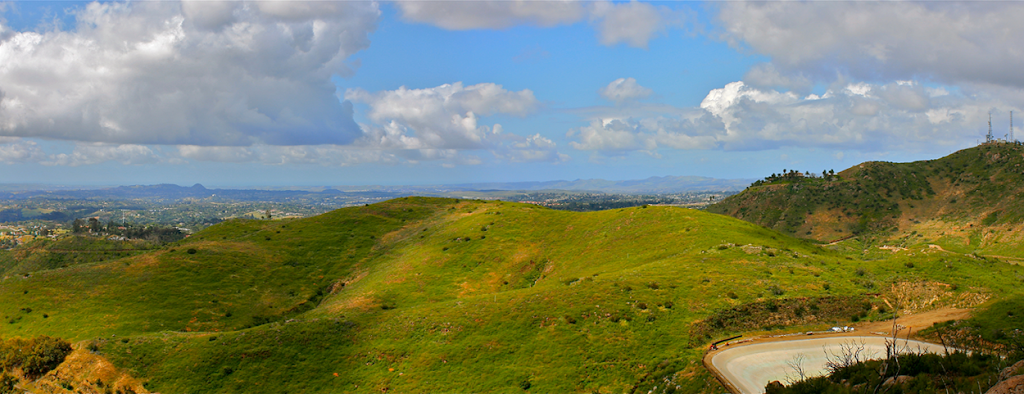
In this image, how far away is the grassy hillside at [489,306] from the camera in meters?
44.4

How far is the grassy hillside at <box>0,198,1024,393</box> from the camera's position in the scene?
44375 millimetres

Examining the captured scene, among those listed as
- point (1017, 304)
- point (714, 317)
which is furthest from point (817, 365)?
point (1017, 304)

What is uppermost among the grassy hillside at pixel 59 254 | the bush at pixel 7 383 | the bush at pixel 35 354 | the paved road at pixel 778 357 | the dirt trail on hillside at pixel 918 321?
the dirt trail on hillside at pixel 918 321

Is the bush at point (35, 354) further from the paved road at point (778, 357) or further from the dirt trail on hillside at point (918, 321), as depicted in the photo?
the dirt trail on hillside at point (918, 321)

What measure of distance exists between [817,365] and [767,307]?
1242 centimetres

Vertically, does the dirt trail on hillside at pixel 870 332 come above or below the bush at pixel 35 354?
above

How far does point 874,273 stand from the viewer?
183 ft

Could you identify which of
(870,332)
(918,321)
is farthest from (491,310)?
(918,321)

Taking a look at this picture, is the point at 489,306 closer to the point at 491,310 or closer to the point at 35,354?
the point at 491,310

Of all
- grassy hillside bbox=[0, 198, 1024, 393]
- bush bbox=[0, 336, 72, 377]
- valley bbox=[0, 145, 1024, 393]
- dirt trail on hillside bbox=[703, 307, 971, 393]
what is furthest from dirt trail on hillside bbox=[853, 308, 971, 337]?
bush bbox=[0, 336, 72, 377]

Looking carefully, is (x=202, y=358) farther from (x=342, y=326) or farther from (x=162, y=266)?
(x=162, y=266)

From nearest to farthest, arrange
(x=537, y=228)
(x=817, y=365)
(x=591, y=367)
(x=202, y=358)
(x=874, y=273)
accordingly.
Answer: (x=817, y=365), (x=591, y=367), (x=202, y=358), (x=874, y=273), (x=537, y=228)

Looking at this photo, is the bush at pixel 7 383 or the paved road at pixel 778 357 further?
the bush at pixel 7 383

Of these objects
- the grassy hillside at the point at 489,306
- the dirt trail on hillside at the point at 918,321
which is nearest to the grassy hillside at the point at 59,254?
the grassy hillside at the point at 489,306
